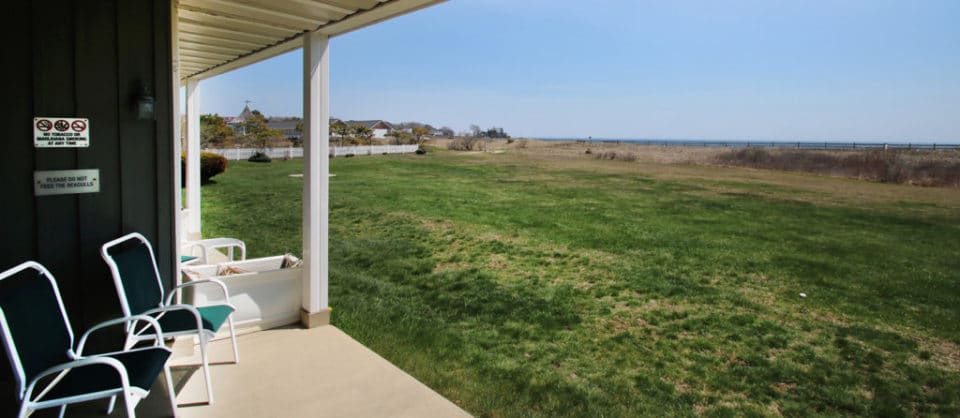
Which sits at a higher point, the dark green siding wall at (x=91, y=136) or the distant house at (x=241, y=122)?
the distant house at (x=241, y=122)

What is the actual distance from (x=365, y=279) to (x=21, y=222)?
3.85m

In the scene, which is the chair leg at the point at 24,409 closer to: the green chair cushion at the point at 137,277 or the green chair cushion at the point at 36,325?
the green chair cushion at the point at 36,325

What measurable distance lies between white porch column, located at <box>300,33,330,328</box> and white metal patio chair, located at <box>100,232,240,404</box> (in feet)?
2.75

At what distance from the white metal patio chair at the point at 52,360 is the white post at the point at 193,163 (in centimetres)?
398

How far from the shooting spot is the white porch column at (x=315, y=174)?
3.47m

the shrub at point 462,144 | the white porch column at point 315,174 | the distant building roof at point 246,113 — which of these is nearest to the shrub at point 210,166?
the white porch column at point 315,174

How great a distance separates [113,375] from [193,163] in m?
4.32

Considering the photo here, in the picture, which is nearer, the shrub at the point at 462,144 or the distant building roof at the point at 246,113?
the distant building roof at the point at 246,113

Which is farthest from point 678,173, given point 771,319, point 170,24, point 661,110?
point 661,110

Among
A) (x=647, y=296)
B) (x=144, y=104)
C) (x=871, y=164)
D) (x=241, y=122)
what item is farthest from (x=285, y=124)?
(x=144, y=104)

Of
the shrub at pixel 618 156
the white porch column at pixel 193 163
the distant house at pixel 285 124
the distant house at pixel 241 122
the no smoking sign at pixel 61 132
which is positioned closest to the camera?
the no smoking sign at pixel 61 132

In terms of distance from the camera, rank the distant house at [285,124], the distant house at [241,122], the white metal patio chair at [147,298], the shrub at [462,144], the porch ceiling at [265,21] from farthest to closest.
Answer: the shrub at [462,144], the distant house at [285,124], the distant house at [241,122], the porch ceiling at [265,21], the white metal patio chair at [147,298]

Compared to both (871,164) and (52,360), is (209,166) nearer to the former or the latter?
(52,360)

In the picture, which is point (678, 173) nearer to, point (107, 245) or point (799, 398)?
point (799, 398)
